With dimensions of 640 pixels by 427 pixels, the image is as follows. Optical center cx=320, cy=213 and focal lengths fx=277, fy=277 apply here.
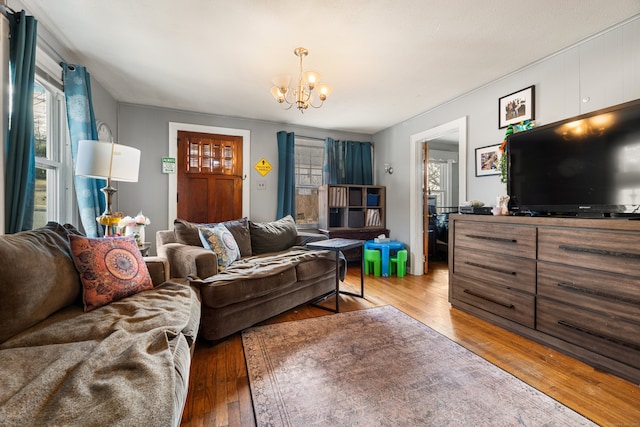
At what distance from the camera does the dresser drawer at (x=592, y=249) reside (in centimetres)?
153

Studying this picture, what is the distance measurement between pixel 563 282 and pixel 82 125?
A: 378 centimetres

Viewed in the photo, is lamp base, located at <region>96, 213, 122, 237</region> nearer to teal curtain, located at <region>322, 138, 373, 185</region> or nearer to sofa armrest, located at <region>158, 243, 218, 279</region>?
sofa armrest, located at <region>158, 243, 218, 279</region>

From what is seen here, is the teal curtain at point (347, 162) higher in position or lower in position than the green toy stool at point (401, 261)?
higher

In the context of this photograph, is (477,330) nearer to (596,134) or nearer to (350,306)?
(350,306)

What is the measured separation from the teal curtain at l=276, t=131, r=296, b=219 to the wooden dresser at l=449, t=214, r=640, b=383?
2.57 meters

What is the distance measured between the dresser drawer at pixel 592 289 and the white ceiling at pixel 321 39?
5.65 feet

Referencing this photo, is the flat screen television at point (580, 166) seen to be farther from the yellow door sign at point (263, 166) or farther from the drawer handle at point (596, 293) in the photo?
the yellow door sign at point (263, 166)

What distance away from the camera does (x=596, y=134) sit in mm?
1808

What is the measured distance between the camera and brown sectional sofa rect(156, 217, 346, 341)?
194cm

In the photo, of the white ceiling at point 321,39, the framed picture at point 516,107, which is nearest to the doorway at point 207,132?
the white ceiling at point 321,39

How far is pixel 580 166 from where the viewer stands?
1.90 metres

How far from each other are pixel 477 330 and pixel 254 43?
291 cm

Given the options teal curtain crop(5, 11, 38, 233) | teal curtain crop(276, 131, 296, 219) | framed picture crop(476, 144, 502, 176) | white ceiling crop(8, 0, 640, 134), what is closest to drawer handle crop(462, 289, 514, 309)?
framed picture crop(476, 144, 502, 176)

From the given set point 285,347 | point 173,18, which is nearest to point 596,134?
point 285,347
